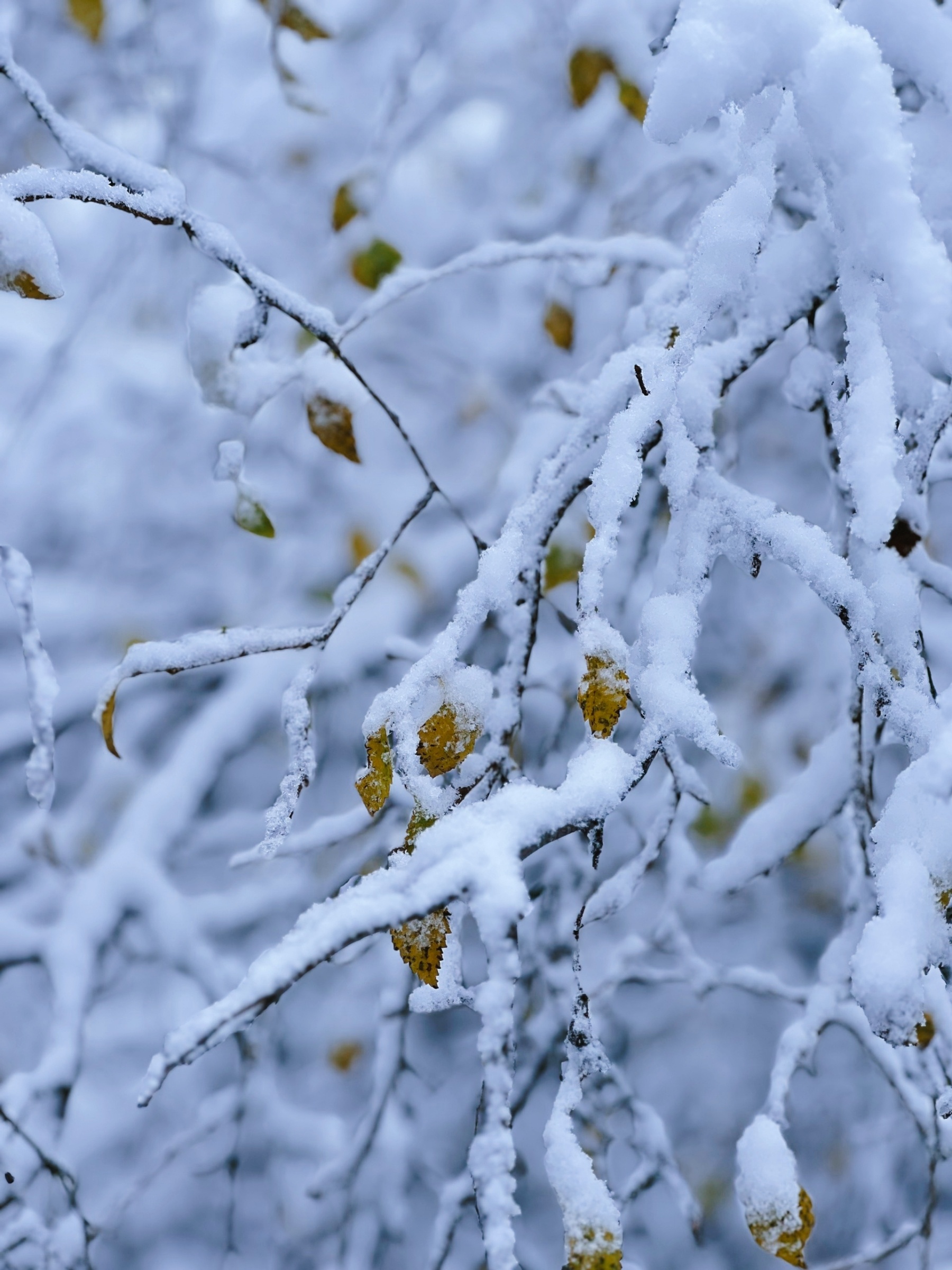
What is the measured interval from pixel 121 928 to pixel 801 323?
147 cm

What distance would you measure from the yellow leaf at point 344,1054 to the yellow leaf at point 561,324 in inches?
54.0

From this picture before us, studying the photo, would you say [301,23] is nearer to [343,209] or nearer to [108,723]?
[343,209]

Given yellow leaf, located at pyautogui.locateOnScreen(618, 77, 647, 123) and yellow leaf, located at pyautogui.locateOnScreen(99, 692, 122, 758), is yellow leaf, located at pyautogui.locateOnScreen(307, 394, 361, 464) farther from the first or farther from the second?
yellow leaf, located at pyautogui.locateOnScreen(618, 77, 647, 123)

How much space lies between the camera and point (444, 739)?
593 millimetres

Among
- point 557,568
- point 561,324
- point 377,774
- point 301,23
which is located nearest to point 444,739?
point 377,774

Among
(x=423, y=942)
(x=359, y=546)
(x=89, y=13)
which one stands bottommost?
(x=423, y=942)

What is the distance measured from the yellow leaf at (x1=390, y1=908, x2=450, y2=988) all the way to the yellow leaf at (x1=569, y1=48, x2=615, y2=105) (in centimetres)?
117

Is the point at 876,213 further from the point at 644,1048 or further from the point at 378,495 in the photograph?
the point at 644,1048

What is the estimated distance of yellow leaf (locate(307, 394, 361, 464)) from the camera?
796mm

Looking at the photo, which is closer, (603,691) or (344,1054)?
(603,691)

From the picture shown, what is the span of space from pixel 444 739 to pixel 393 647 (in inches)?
20.8

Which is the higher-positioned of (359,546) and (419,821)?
(359,546)

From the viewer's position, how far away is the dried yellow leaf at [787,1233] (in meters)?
0.60

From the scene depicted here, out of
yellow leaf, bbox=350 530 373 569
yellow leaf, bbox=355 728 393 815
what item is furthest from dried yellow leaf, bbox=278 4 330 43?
yellow leaf, bbox=355 728 393 815
